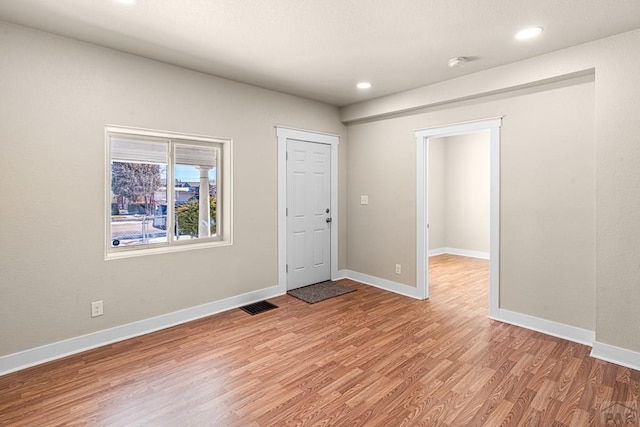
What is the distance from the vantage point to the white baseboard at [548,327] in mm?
2994

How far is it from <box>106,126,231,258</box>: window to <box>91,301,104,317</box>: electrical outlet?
429mm

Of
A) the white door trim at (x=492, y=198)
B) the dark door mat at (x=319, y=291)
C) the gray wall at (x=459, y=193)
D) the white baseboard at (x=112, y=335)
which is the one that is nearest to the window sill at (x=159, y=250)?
the white baseboard at (x=112, y=335)

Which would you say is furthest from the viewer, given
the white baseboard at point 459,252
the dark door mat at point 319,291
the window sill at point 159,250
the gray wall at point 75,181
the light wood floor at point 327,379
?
the white baseboard at point 459,252

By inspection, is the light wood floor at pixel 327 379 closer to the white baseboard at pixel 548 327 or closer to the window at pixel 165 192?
the white baseboard at pixel 548 327

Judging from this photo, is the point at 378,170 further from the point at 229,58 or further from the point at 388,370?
the point at 388,370

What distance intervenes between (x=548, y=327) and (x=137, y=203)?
426 cm

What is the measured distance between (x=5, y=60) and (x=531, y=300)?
508 cm

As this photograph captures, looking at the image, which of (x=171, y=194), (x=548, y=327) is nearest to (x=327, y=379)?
(x=548, y=327)

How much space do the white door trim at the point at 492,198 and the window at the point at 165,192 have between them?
242cm

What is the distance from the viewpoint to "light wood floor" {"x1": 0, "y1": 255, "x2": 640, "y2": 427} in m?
2.05

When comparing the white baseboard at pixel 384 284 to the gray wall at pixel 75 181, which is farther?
the white baseboard at pixel 384 284

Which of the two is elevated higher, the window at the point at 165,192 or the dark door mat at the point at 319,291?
the window at the point at 165,192

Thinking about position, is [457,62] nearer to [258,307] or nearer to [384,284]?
[384,284]

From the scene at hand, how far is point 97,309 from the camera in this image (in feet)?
9.68
